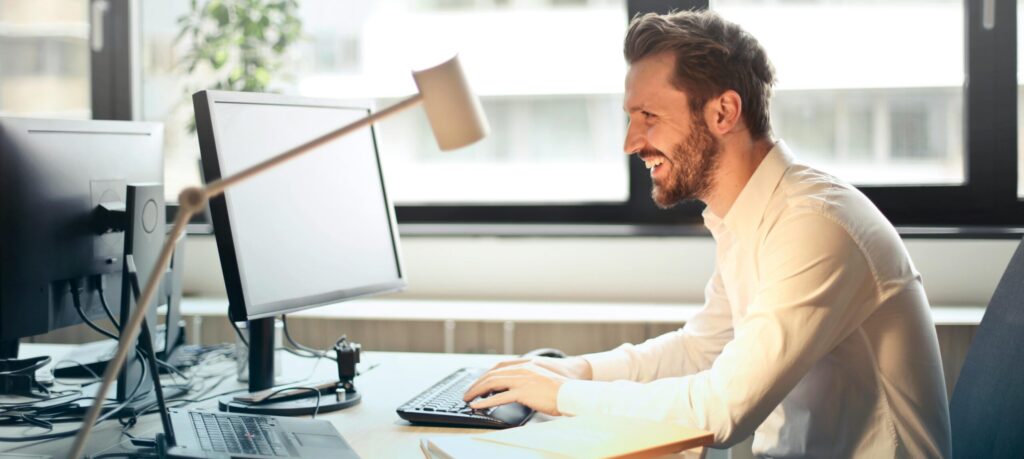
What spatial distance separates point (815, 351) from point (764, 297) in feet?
0.33

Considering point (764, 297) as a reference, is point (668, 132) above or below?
above

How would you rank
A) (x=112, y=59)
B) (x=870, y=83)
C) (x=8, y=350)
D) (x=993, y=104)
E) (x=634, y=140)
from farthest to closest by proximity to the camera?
(x=112, y=59) < (x=870, y=83) < (x=993, y=104) < (x=8, y=350) < (x=634, y=140)

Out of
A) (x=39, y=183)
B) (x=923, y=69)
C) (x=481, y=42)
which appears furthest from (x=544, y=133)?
(x=39, y=183)

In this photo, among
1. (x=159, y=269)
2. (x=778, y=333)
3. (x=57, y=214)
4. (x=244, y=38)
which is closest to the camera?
(x=159, y=269)

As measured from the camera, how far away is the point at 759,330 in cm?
132

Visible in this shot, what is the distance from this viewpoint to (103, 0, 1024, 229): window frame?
2814 millimetres

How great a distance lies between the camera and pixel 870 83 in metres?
2.95

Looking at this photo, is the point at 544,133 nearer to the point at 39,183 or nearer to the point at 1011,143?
the point at 1011,143

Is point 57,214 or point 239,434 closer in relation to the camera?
point 239,434

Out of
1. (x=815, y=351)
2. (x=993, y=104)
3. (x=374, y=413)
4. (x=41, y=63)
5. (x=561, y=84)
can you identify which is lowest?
(x=374, y=413)

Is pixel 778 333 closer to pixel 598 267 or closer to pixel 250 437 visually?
pixel 250 437

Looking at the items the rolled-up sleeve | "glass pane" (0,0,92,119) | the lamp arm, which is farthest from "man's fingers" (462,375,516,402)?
"glass pane" (0,0,92,119)

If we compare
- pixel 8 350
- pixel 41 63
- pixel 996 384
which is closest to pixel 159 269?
pixel 8 350

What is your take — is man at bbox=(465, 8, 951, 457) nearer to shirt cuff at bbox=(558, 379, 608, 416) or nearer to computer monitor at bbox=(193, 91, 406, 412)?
shirt cuff at bbox=(558, 379, 608, 416)
